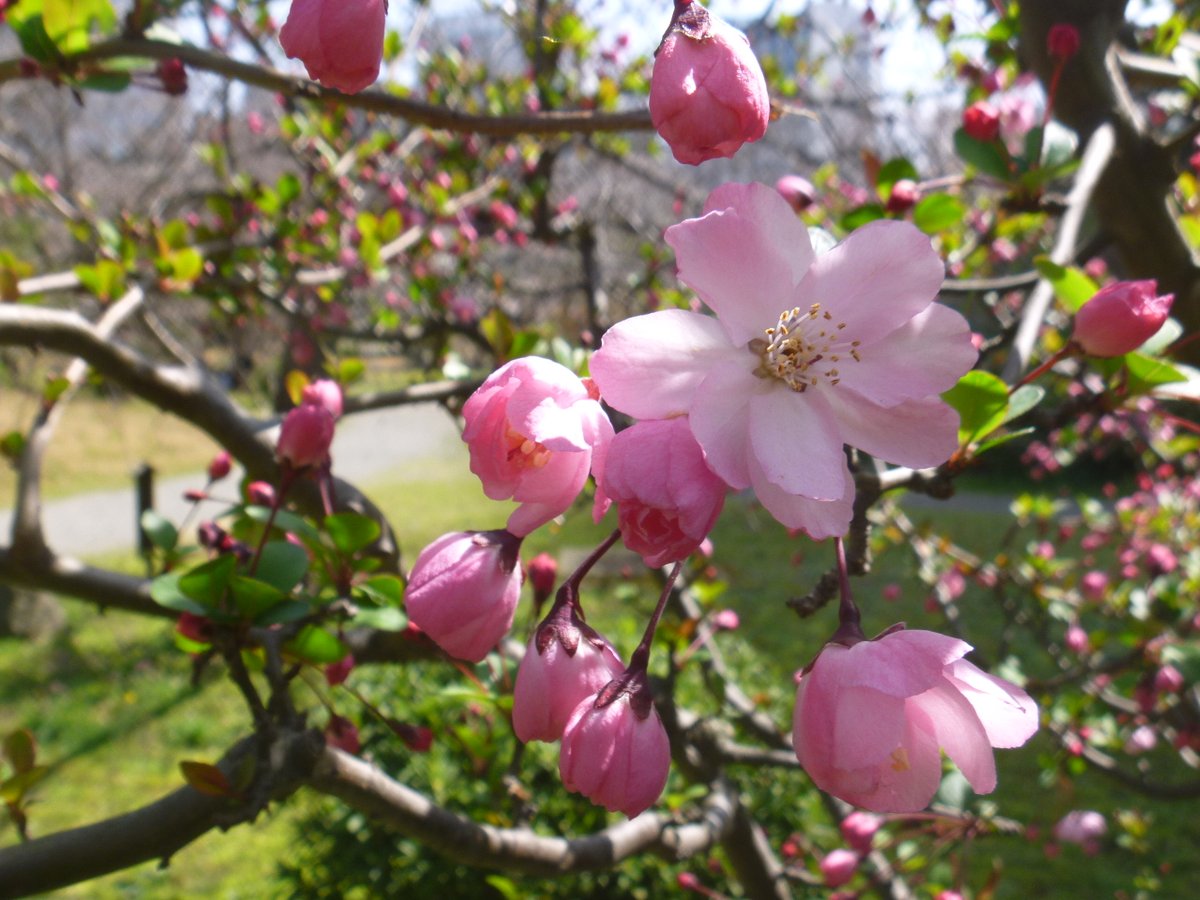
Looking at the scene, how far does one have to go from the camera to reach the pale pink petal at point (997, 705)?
1.75ft

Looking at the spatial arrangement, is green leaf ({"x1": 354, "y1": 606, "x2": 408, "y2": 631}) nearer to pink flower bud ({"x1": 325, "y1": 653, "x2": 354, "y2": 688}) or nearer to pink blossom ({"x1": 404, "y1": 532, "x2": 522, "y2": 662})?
pink flower bud ({"x1": 325, "y1": 653, "x2": 354, "y2": 688})

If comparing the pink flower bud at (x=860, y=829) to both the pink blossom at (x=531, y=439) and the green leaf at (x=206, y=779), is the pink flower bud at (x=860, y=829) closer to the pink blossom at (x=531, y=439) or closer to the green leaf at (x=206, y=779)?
the green leaf at (x=206, y=779)

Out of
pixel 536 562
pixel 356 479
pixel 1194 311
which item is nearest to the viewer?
pixel 536 562

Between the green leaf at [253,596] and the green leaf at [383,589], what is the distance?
3.5 inches

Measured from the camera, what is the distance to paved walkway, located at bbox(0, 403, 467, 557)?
6418mm

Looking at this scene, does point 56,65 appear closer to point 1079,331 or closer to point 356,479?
point 1079,331

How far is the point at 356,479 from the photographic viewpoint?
8578 mm

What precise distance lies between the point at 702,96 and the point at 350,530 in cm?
56

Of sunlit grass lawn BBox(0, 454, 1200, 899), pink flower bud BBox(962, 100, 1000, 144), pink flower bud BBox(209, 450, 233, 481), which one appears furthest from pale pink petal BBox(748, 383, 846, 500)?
sunlit grass lawn BBox(0, 454, 1200, 899)

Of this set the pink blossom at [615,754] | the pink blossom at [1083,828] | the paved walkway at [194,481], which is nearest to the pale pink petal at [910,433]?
the pink blossom at [615,754]

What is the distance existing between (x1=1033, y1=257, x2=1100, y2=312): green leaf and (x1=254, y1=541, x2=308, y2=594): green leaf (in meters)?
0.70

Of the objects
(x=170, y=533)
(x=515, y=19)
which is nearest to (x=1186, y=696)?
(x=170, y=533)

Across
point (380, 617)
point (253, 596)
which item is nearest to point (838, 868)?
point (380, 617)

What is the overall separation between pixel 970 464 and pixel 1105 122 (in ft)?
2.56
